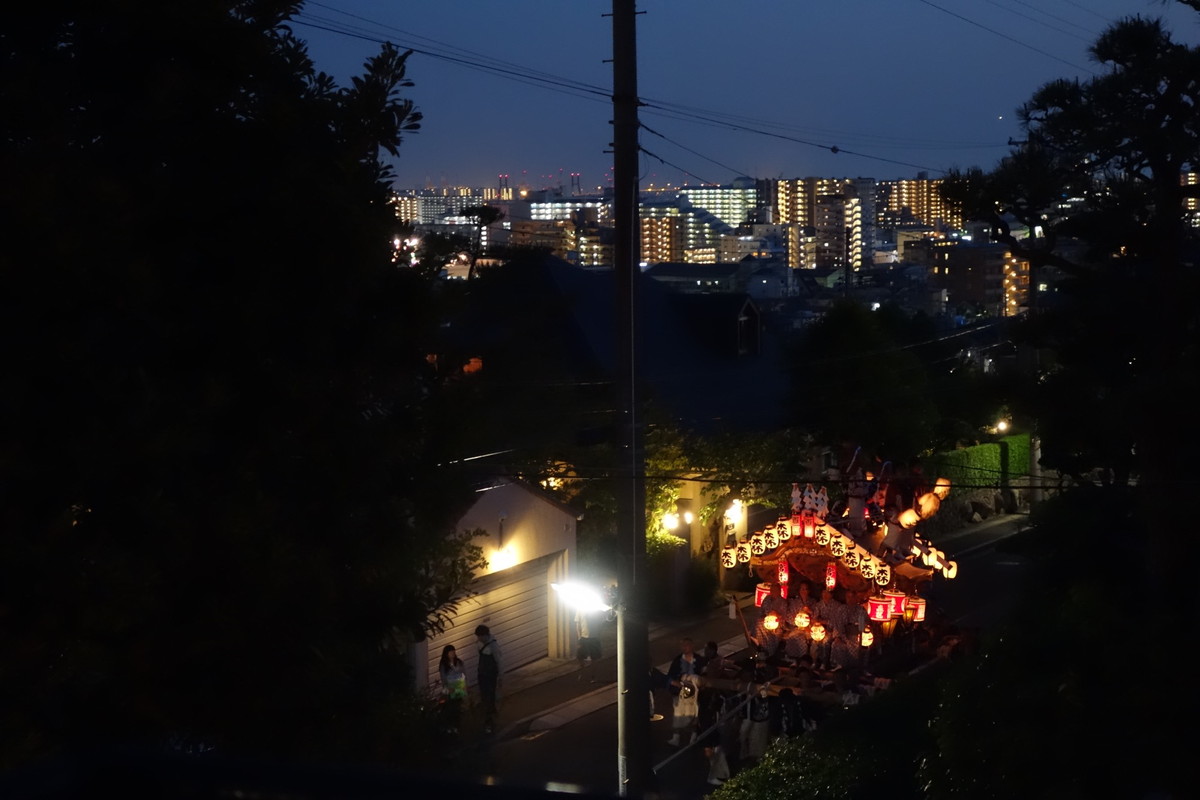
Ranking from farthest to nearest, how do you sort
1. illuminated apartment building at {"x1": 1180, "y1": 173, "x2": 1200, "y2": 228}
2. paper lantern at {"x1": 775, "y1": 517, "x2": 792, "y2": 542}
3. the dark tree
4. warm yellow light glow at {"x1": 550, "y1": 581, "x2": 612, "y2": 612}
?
paper lantern at {"x1": 775, "y1": 517, "x2": 792, "y2": 542} < warm yellow light glow at {"x1": 550, "y1": 581, "x2": 612, "y2": 612} < illuminated apartment building at {"x1": 1180, "y1": 173, "x2": 1200, "y2": 228} < the dark tree

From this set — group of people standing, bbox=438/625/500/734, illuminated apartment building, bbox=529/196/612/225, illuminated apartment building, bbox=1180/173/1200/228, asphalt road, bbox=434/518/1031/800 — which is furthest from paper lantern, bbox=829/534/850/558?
illuminated apartment building, bbox=529/196/612/225

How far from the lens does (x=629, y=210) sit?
433 inches

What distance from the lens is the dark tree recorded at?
3.74 metres

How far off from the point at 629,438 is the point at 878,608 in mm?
6914

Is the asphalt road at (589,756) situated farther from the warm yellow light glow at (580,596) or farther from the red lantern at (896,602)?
the red lantern at (896,602)

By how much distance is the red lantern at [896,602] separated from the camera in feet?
54.2

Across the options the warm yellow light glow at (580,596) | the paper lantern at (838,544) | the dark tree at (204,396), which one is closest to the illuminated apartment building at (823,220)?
the warm yellow light glow at (580,596)

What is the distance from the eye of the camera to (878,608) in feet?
54.2

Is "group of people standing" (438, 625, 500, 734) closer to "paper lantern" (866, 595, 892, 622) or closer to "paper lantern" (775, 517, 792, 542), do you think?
"paper lantern" (775, 517, 792, 542)

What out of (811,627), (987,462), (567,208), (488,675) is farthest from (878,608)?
(567,208)

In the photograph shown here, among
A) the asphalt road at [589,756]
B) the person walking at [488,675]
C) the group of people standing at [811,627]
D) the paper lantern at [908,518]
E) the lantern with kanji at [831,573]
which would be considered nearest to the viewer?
the asphalt road at [589,756]

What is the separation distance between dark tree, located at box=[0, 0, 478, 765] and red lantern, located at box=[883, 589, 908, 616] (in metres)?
12.3

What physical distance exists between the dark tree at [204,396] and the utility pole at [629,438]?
19.3 feet

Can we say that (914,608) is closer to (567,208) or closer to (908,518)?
(908,518)
